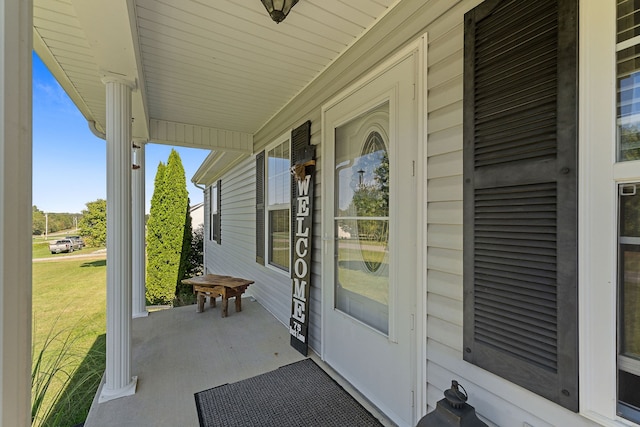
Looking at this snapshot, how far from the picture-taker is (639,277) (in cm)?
92

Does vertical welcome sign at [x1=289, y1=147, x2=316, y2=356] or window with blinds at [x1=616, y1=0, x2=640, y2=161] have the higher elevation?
window with blinds at [x1=616, y1=0, x2=640, y2=161]

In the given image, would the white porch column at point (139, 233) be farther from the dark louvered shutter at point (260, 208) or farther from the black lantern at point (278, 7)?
the black lantern at point (278, 7)

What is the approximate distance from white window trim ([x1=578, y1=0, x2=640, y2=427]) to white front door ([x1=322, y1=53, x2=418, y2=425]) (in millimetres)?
777

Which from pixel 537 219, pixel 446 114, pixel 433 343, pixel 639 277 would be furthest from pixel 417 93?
pixel 433 343

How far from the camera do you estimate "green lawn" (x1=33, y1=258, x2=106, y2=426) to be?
67.8 inches

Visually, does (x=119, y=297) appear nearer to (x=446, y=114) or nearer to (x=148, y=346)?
(x=148, y=346)

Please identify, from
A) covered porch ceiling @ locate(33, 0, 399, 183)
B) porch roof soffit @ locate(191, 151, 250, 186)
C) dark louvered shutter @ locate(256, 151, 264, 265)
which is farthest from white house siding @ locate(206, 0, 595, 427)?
porch roof soffit @ locate(191, 151, 250, 186)

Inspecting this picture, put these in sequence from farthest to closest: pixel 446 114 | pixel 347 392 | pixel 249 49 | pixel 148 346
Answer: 1. pixel 148 346
2. pixel 249 49
3. pixel 347 392
4. pixel 446 114

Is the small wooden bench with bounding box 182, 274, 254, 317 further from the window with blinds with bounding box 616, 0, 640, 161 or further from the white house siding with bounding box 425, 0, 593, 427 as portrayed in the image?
the window with blinds with bounding box 616, 0, 640, 161

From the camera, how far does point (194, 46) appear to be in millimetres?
2258

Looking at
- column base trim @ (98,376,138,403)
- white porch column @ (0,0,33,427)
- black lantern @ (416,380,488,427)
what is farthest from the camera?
column base trim @ (98,376,138,403)

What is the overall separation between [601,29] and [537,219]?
2.28 ft

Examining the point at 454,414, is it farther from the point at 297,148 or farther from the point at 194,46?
the point at 194,46

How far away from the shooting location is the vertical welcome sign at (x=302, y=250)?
9.21ft
